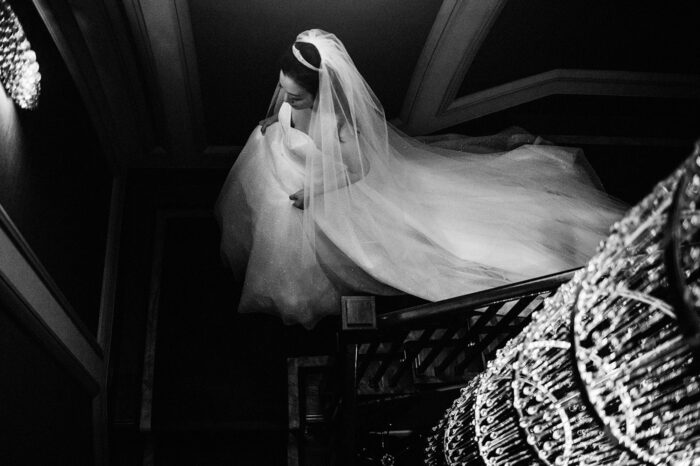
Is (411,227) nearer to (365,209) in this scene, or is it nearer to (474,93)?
(365,209)

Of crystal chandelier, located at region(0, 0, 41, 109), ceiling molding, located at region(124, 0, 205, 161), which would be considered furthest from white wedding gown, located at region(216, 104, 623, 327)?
crystal chandelier, located at region(0, 0, 41, 109)

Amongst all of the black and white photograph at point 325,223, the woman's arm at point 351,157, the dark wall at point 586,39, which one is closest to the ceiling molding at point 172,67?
the black and white photograph at point 325,223

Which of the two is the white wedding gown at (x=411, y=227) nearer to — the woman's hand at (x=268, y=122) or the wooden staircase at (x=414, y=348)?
the woman's hand at (x=268, y=122)

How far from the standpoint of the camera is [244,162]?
4.17 metres

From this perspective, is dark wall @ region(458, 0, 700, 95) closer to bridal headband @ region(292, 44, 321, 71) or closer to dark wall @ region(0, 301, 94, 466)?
bridal headband @ region(292, 44, 321, 71)

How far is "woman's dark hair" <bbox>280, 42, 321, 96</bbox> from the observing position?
3824 millimetres

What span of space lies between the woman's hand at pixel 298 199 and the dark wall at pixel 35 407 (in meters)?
1.46

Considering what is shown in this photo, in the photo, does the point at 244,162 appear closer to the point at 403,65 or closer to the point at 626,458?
the point at 403,65

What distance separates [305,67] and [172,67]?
116cm

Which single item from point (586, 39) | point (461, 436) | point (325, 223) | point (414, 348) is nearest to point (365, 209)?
point (325, 223)

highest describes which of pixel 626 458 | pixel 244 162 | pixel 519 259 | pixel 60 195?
pixel 244 162

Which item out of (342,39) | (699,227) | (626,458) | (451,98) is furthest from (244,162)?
(699,227)

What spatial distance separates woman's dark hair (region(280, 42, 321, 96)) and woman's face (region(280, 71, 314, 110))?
0.02 m

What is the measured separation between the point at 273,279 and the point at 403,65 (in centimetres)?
200
